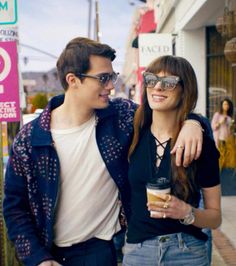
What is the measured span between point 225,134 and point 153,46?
2.34 m

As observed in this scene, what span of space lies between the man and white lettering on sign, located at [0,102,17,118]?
1554 mm

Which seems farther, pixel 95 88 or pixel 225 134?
pixel 225 134

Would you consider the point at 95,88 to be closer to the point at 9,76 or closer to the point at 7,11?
the point at 9,76

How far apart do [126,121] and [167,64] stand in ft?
1.32

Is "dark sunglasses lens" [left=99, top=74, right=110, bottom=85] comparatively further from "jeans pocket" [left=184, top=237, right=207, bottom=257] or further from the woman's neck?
"jeans pocket" [left=184, top=237, right=207, bottom=257]

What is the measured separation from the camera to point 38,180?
2248 millimetres

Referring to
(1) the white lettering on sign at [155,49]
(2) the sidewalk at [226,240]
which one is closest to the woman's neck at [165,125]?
(2) the sidewalk at [226,240]

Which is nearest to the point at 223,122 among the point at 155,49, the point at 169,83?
the point at 155,49

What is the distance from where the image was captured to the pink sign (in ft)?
12.4

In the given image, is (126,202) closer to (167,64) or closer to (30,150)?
(30,150)

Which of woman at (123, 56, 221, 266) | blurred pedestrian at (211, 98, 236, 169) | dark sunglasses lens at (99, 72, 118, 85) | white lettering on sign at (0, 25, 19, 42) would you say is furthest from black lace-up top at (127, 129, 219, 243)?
blurred pedestrian at (211, 98, 236, 169)

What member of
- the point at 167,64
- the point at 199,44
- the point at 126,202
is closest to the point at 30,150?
the point at 126,202

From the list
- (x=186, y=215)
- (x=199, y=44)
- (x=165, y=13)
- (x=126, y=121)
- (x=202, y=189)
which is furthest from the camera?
(x=165, y=13)

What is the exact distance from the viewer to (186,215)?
194 cm
